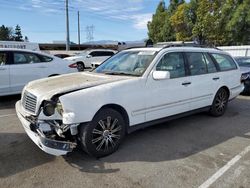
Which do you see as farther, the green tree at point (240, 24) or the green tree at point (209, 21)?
the green tree at point (209, 21)

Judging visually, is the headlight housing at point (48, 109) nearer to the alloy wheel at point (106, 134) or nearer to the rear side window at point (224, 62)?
the alloy wheel at point (106, 134)

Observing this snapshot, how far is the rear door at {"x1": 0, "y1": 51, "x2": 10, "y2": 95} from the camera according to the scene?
7078 millimetres

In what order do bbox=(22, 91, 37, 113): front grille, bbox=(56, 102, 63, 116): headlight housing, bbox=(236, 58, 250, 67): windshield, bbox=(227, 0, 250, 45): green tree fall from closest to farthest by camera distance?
bbox=(56, 102, 63, 116): headlight housing < bbox=(22, 91, 37, 113): front grille < bbox=(236, 58, 250, 67): windshield < bbox=(227, 0, 250, 45): green tree

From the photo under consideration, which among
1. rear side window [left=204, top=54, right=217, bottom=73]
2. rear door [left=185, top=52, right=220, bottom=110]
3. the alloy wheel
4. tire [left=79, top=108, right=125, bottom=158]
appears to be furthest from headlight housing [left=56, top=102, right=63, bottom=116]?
rear side window [left=204, top=54, right=217, bottom=73]

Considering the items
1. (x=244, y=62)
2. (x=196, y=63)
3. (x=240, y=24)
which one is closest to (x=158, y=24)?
(x=240, y=24)

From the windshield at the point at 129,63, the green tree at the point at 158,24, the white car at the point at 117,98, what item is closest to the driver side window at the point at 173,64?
the white car at the point at 117,98

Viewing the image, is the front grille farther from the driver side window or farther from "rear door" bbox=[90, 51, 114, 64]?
"rear door" bbox=[90, 51, 114, 64]

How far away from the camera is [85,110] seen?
3535 mm

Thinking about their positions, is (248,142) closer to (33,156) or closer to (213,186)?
(213,186)

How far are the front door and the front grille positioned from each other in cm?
181

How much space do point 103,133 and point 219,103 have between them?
347cm

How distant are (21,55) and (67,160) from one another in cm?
476

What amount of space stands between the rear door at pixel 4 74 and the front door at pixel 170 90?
15.3ft

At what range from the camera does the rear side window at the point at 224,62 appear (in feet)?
19.9
